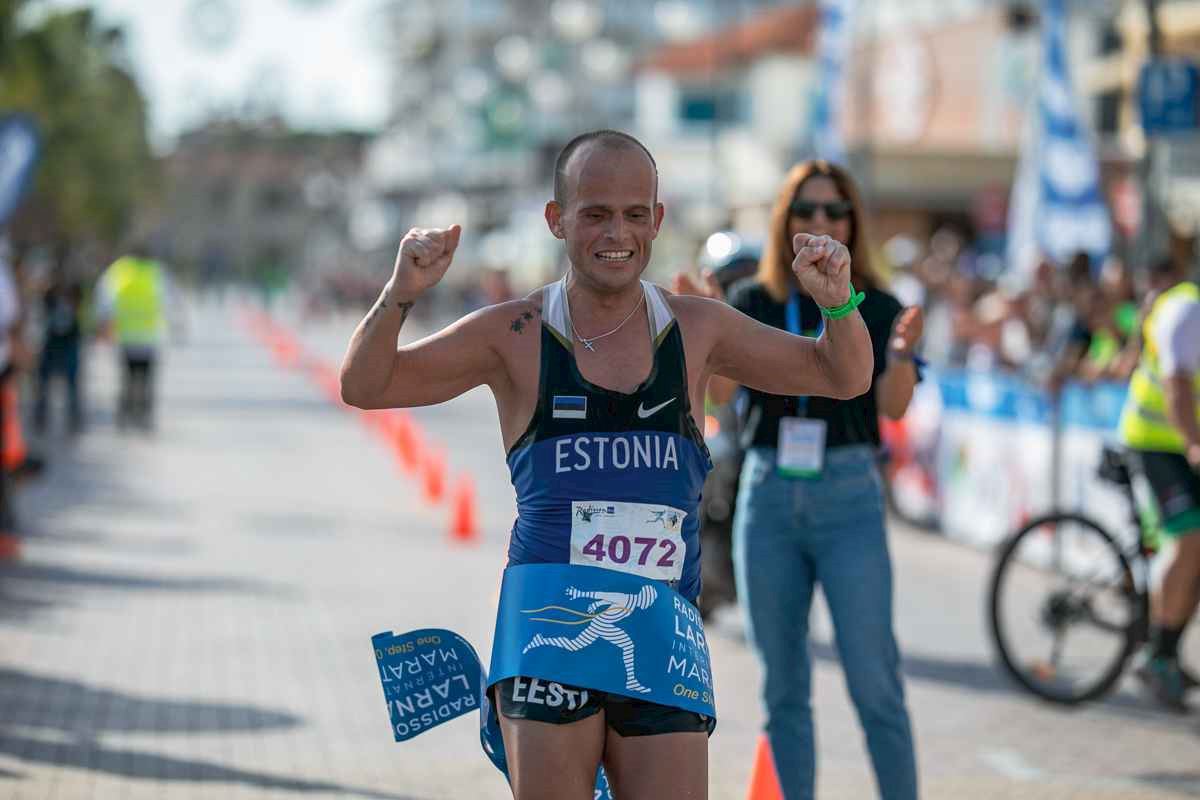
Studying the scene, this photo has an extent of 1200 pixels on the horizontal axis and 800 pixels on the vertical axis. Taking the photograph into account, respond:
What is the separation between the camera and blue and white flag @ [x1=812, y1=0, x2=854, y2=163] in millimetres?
21625

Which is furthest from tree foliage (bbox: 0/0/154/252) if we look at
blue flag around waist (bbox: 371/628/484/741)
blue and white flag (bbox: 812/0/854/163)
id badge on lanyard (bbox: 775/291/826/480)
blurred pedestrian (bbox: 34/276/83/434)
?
blue flag around waist (bbox: 371/628/484/741)

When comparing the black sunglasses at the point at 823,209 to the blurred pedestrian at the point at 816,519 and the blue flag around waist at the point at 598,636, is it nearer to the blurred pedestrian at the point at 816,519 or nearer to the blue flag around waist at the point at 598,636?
the blurred pedestrian at the point at 816,519

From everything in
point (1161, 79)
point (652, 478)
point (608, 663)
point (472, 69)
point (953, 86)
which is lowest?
point (608, 663)

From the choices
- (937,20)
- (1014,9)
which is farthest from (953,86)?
(1014,9)

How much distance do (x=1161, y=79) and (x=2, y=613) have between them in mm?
7632

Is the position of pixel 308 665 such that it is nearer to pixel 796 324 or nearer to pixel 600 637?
pixel 796 324

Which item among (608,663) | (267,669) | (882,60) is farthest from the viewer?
(882,60)

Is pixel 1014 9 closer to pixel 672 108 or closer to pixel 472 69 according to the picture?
pixel 672 108

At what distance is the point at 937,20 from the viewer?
43.6 m

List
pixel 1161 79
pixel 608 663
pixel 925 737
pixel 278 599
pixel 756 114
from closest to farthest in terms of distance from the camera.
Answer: pixel 608 663 → pixel 925 737 → pixel 278 599 → pixel 1161 79 → pixel 756 114

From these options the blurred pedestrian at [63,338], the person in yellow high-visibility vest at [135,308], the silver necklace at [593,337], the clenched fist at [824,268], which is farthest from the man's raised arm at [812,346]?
the blurred pedestrian at [63,338]

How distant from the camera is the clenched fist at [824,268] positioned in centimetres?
379

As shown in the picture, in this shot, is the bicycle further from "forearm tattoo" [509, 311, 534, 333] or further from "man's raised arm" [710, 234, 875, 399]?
"forearm tattoo" [509, 311, 534, 333]

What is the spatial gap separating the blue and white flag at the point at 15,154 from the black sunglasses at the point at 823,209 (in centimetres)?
1085
